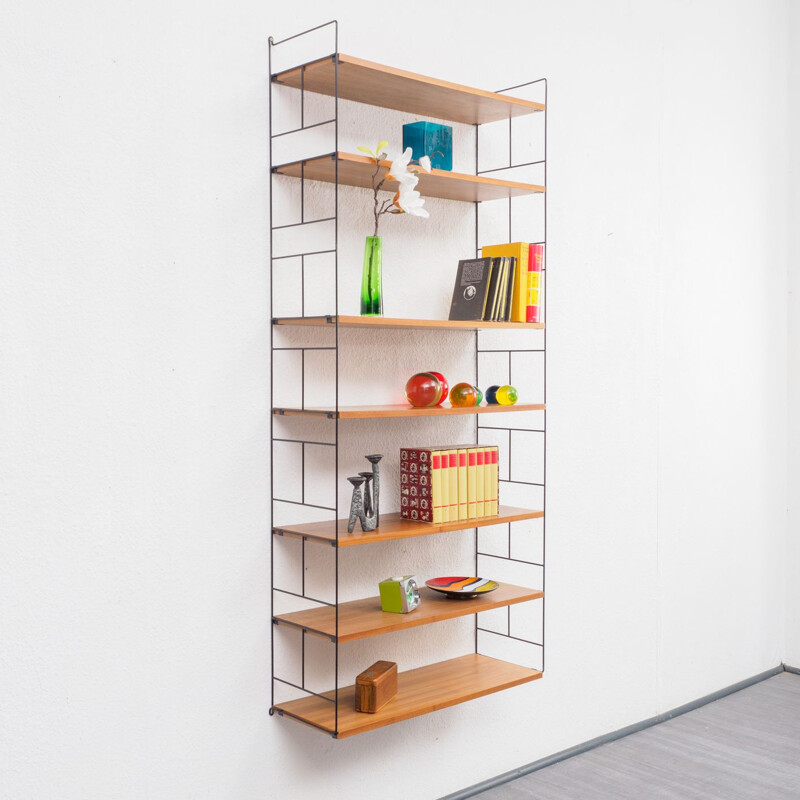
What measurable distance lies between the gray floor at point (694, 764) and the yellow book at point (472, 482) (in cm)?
96

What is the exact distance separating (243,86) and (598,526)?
6.28ft

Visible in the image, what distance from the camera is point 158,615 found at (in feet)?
7.27

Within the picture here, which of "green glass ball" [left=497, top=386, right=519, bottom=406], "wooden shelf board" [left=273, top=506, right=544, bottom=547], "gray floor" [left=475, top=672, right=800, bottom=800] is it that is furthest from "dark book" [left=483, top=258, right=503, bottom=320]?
"gray floor" [left=475, top=672, right=800, bottom=800]

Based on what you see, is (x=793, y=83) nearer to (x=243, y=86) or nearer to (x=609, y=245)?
(x=609, y=245)

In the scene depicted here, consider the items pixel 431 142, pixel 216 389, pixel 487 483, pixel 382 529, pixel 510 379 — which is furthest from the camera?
pixel 510 379

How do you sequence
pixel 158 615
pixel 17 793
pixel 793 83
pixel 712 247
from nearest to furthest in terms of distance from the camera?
pixel 17 793 < pixel 158 615 < pixel 712 247 < pixel 793 83

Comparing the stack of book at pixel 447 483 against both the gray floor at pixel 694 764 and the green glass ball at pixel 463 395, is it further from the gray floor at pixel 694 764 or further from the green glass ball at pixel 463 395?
the gray floor at pixel 694 764

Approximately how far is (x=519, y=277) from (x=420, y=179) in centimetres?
42

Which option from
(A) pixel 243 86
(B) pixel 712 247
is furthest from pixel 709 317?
(A) pixel 243 86

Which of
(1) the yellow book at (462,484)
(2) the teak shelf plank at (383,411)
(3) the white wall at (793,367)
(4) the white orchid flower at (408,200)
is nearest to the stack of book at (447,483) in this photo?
(1) the yellow book at (462,484)

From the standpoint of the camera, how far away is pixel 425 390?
251 cm

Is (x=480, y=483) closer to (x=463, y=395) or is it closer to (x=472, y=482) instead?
(x=472, y=482)

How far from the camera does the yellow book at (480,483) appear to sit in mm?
2613

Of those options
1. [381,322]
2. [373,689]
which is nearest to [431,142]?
[381,322]
